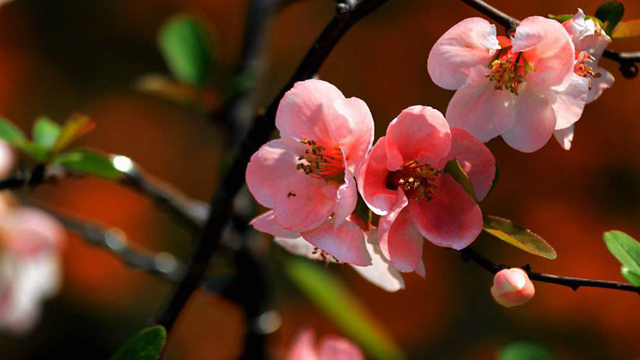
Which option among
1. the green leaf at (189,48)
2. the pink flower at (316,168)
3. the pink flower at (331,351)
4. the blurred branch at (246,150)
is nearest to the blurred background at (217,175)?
the green leaf at (189,48)

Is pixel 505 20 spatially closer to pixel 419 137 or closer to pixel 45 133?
pixel 419 137

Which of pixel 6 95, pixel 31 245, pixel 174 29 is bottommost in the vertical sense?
pixel 6 95

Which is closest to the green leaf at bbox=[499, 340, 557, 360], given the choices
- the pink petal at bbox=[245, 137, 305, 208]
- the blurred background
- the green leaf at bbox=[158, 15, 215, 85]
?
the pink petal at bbox=[245, 137, 305, 208]

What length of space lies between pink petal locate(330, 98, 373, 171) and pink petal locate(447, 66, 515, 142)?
0.15ft

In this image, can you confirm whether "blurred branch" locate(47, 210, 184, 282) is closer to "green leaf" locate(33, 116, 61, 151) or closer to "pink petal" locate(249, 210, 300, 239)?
"green leaf" locate(33, 116, 61, 151)

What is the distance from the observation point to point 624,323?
232 cm

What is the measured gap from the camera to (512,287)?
39cm

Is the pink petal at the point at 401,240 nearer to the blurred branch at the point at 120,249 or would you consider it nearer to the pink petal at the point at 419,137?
the pink petal at the point at 419,137

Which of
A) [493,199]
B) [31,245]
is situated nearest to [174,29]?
[31,245]

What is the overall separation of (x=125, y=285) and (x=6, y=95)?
83 cm

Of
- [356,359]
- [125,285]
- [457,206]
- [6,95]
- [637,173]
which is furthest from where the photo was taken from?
[6,95]

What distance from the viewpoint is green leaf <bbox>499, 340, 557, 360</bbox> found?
0.56 m

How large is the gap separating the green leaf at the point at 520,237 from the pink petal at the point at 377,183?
0.17 feet

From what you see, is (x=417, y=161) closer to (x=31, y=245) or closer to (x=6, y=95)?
(x=31, y=245)
